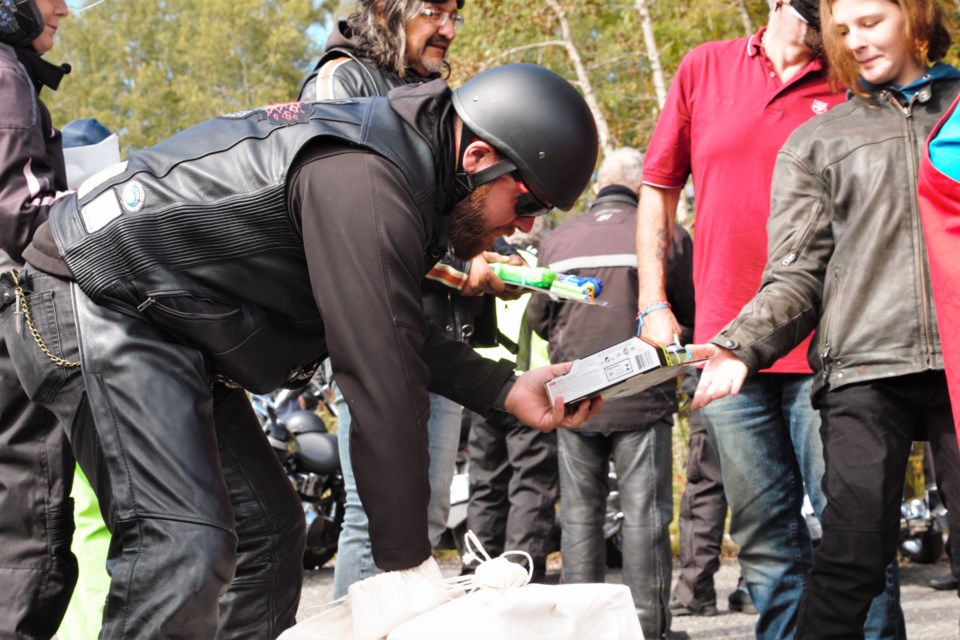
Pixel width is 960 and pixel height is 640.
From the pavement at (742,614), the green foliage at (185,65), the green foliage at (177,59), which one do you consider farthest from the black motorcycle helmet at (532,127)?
the green foliage at (185,65)

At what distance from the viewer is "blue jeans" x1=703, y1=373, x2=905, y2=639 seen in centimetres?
399

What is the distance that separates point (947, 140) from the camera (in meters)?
3.12

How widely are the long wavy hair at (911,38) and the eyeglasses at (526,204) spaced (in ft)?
4.04

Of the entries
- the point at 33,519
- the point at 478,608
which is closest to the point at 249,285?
the point at 478,608

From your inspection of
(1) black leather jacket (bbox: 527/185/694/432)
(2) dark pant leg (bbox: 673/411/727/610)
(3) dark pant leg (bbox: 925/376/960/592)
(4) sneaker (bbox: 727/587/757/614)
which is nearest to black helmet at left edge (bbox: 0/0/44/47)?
(3) dark pant leg (bbox: 925/376/960/592)

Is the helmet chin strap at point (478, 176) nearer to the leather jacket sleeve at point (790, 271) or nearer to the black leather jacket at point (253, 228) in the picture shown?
the black leather jacket at point (253, 228)

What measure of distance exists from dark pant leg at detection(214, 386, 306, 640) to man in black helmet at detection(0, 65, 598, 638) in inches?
11.9

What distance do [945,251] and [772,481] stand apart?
1143 millimetres

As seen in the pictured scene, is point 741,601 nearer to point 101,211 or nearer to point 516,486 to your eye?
point 516,486

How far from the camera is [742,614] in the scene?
7.05 meters

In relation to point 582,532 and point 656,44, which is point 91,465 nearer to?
point 582,532

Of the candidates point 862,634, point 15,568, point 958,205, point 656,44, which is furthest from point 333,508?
point 656,44

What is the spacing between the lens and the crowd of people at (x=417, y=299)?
108 inches

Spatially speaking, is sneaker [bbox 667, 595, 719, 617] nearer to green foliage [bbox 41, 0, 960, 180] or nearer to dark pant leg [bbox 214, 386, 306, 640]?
dark pant leg [bbox 214, 386, 306, 640]
